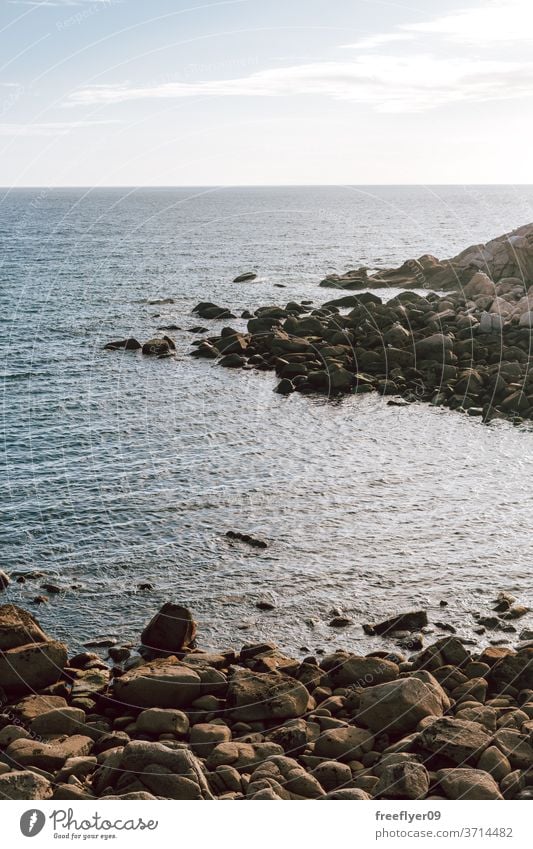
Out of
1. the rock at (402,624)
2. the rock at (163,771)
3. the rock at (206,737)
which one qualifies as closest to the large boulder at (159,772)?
the rock at (163,771)

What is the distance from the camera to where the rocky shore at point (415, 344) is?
50531mm

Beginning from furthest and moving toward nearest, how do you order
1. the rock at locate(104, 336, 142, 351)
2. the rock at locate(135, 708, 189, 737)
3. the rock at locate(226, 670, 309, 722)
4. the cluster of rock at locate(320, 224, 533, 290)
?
the cluster of rock at locate(320, 224, 533, 290), the rock at locate(104, 336, 142, 351), the rock at locate(226, 670, 309, 722), the rock at locate(135, 708, 189, 737)

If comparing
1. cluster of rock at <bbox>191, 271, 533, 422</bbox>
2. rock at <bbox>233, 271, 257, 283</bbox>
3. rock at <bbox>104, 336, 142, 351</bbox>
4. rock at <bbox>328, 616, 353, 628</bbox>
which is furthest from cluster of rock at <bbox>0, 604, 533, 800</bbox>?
rock at <bbox>233, 271, 257, 283</bbox>

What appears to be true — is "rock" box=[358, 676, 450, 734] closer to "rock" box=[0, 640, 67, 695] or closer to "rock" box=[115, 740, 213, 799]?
"rock" box=[115, 740, 213, 799]

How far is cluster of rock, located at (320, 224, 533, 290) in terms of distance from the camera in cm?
7544

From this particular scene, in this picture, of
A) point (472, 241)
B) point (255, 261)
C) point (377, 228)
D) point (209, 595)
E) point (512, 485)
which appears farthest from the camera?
point (377, 228)

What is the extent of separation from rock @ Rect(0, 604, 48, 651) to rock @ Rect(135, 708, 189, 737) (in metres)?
4.72

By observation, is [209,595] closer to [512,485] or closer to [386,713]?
[386,713]

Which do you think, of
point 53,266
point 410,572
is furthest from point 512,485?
A: point 53,266

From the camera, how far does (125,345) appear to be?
6694 centimetres

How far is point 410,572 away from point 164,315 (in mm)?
53421

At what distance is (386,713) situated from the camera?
19172 mm

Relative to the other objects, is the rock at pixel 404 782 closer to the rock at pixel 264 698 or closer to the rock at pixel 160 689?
the rock at pixel 264 698
